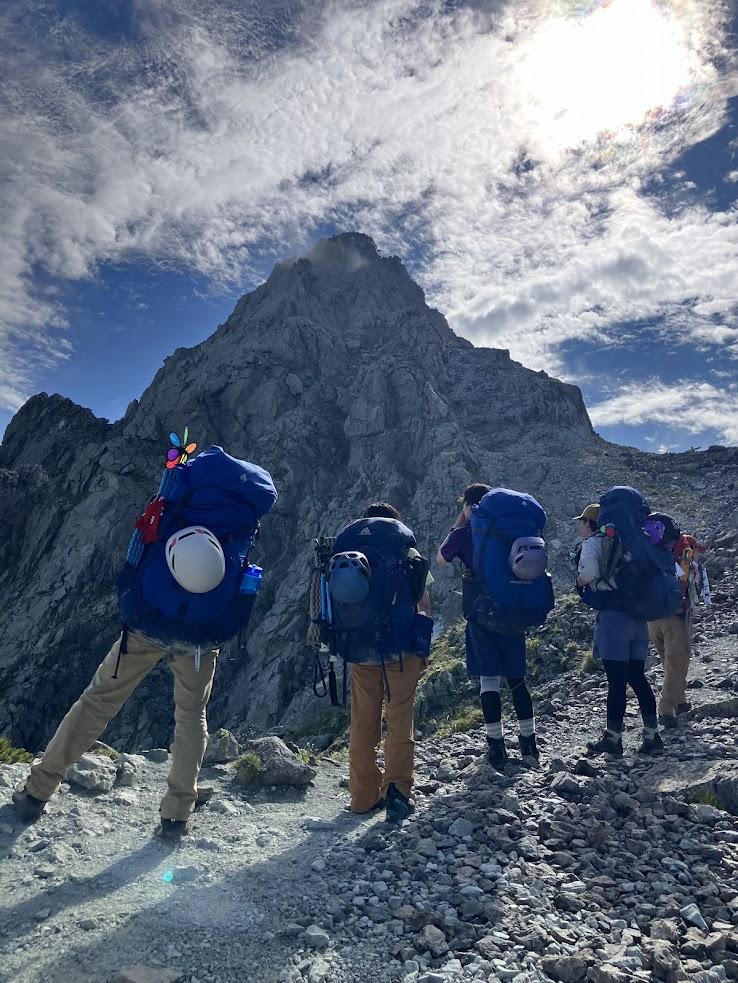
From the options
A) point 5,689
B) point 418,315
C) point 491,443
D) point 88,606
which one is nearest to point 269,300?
point 418,315

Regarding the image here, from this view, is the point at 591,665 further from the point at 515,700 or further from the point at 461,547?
the point at 461,547

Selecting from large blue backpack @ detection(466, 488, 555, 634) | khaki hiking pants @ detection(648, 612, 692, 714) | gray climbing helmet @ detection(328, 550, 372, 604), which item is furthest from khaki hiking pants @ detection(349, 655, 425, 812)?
khaki hiking pants @ detection(648, 612, 692, 714)

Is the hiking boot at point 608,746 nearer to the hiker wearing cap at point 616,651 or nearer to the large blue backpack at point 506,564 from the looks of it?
the hiker wearing cap at point 616,651

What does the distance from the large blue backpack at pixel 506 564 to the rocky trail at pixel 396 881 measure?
175 centimetres

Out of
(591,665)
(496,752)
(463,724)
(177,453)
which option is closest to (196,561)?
(177,453)

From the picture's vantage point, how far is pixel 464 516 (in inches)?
297

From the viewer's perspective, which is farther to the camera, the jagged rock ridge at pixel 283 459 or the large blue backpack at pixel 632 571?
the jagged rock ridge at pixel 283 459

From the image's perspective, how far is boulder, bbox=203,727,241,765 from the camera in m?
7.36

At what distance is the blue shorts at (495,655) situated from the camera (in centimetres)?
735

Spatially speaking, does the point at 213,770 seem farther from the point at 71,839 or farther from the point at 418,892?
the point at 418,892

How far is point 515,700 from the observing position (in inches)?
296

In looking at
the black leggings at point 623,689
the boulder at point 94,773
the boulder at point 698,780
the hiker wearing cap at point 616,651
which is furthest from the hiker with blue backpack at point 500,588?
the boulder at point 94,773

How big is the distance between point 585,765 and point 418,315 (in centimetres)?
6982

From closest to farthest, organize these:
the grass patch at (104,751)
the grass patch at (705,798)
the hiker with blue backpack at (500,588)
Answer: the grass patch at (705,798)
the hiker with blue backpack at (500,588)
the grass patch at (104,751)
